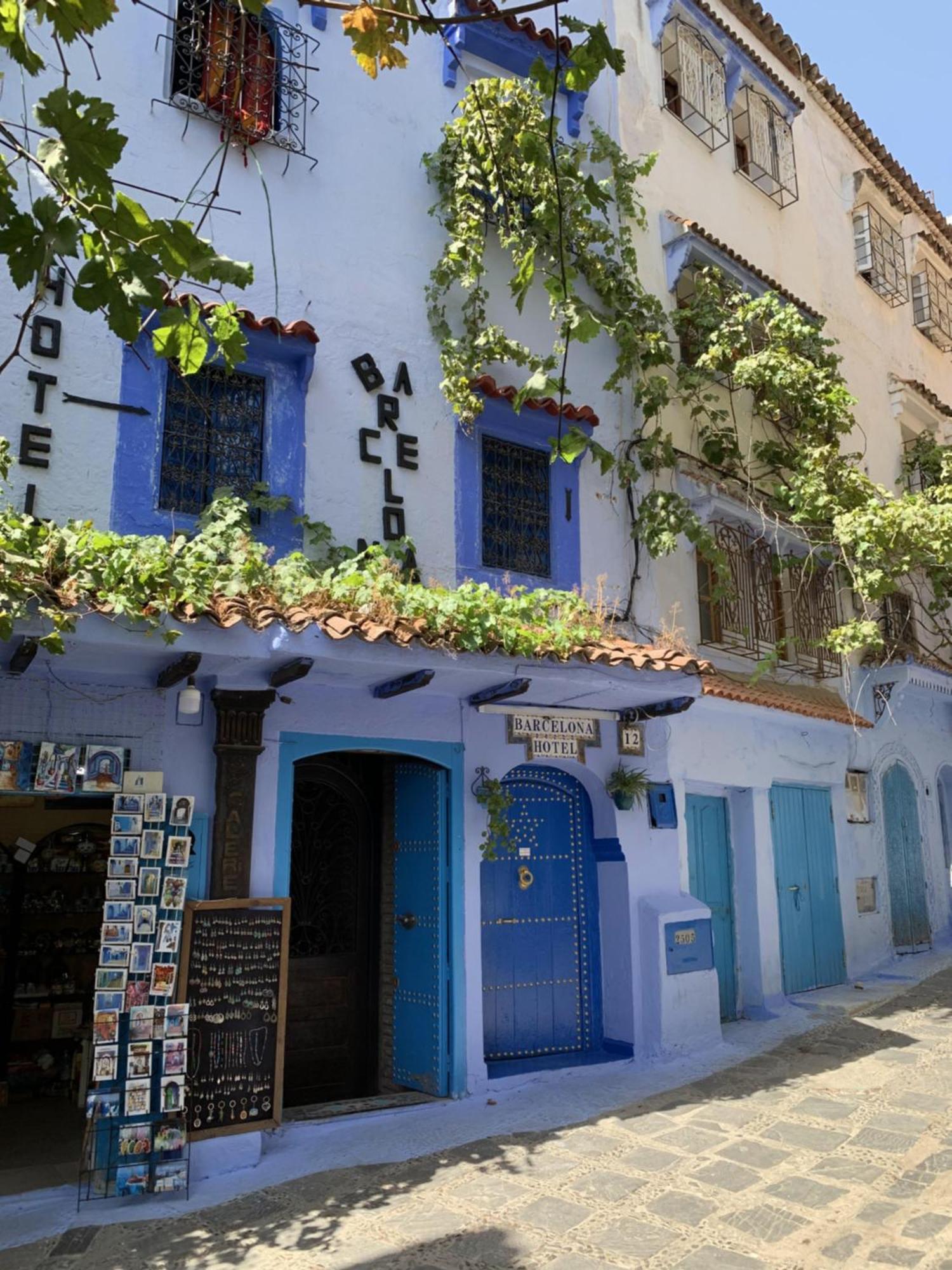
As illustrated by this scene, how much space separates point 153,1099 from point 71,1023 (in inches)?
128

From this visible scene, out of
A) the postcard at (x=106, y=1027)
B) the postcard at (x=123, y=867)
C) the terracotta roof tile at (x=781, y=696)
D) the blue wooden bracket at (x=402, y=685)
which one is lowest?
the postcard at (x=106, y=1027)

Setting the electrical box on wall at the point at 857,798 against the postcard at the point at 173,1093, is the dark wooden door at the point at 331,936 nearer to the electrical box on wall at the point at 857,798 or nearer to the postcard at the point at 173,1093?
the postcard at the point at 173,1093

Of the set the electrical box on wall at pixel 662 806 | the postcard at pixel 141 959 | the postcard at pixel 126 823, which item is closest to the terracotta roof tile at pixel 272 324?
the postcard at pixel 126 823

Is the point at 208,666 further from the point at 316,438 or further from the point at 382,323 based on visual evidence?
the point at 382,323

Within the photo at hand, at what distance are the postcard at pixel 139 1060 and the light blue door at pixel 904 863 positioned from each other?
33.2ft

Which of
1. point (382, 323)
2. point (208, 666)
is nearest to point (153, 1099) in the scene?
point (208, 666)

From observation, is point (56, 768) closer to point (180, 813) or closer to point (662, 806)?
point (180, 813)

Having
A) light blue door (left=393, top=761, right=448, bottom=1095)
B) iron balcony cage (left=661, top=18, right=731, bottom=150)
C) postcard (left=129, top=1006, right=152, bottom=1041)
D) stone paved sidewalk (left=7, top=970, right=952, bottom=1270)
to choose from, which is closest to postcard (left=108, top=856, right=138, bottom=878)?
postcard (left=129, top=1006, right=152, bottom=1041)

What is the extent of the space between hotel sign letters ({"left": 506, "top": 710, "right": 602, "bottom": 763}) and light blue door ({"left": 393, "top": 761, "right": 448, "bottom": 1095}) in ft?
2.37

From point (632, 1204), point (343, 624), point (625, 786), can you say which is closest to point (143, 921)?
point (343, 624)

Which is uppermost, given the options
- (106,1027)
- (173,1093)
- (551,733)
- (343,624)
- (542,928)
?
(343,624)

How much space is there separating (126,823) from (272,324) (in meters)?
3.87

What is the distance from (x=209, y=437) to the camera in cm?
758

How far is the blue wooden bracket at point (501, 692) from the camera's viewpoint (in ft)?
23.6
